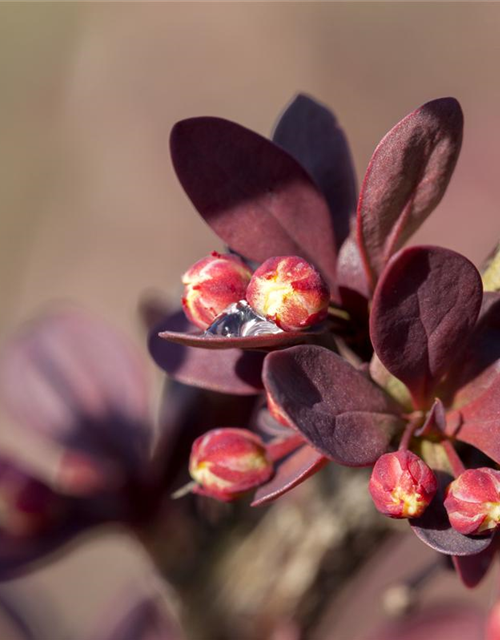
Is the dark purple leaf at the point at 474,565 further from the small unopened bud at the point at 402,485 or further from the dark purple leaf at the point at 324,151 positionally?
the dark purple leaf at the point at 324,151

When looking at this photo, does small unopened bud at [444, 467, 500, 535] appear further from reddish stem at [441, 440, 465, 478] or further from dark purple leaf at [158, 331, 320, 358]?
dark purple leaf at [158, 331, 320, 358]

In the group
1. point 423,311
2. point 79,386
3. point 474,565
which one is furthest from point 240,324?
point 79,386

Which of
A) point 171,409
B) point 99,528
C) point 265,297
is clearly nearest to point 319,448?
point 265,297

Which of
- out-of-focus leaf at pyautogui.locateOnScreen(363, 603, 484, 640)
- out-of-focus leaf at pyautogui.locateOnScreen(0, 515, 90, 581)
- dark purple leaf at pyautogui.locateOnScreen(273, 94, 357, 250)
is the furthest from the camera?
out-of-focus leaf at pyautogui.locateOnScreen(363, 603, 484, 640)

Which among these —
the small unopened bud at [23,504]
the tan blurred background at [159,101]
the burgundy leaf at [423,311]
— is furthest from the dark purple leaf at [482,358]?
the tan blurred background at [159,101]

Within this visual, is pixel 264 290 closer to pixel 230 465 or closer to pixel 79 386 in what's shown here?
pixel 230 465

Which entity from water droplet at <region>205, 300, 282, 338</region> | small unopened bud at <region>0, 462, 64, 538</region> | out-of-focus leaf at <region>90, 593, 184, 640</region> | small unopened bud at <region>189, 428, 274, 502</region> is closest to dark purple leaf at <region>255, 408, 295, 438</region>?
small unopened bud at <region>189, 428, 274, 502</region>
